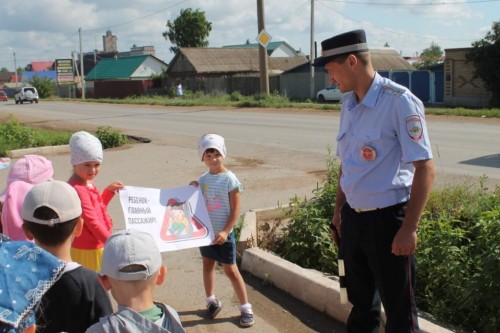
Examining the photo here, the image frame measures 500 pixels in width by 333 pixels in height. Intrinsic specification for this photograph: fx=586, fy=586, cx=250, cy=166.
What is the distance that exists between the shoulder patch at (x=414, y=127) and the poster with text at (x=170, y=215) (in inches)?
73.3

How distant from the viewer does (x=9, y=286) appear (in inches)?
80.9

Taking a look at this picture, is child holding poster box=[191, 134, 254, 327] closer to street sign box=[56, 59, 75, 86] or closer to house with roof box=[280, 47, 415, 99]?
house with roof box=[280, 47, 415, 99]

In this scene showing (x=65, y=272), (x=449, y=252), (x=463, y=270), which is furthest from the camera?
(x=449, y=252)

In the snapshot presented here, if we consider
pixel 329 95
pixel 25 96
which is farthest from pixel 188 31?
pixel 329 95

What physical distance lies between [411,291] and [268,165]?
891cm

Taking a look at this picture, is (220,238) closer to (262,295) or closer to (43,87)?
(262,295)

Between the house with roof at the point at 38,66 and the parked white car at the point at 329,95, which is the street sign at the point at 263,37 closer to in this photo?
the parked white car at the point at 329,95

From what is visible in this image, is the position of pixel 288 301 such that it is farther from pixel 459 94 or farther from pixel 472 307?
pixel 459 94

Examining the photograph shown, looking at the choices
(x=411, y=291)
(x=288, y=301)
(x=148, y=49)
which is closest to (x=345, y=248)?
(x=411, y=291)

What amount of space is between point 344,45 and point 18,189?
2.20 metres

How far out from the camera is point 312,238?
5473mm

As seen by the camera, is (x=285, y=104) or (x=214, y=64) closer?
(x=285, y=104)

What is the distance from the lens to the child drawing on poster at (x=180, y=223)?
4274 mm

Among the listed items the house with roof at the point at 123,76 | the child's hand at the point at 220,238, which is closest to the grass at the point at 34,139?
the child's hand at the point at 220,238
